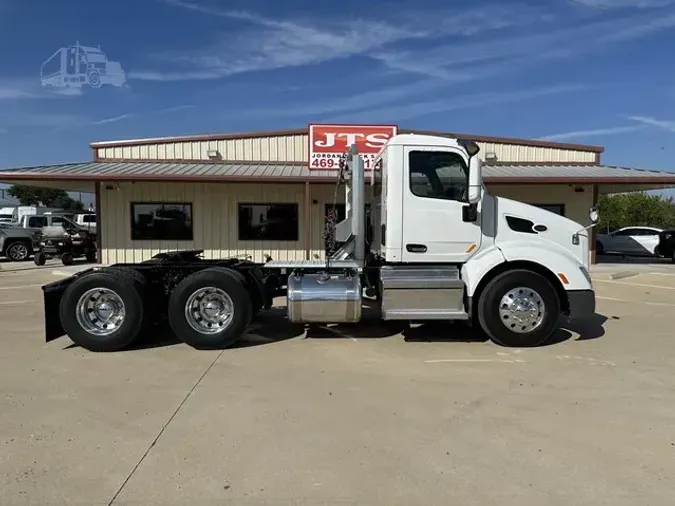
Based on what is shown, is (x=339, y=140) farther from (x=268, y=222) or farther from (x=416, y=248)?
(x=416, y=248)

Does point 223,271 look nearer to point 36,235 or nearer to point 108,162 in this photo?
point 108,162

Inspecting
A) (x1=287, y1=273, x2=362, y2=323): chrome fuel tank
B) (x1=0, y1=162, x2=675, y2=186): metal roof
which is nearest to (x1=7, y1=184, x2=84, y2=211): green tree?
(x1=0, y1=162, x2=675, y2=186): metal roof

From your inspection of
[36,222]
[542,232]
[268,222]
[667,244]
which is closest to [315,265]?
[542,232]

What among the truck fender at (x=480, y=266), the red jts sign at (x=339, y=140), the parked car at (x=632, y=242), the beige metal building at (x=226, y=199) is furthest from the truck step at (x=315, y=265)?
the parked car at (x=632, y=242)

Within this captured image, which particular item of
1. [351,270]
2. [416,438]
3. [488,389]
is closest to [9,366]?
[351,270]

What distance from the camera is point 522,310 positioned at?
22.5ft

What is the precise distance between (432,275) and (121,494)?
188 inches

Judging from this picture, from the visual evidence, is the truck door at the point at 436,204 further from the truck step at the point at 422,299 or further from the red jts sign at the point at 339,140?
the red jts sign at the point at 339,140

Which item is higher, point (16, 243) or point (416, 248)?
point (416, 248)

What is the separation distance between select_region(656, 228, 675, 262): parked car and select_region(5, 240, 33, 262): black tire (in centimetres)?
2649

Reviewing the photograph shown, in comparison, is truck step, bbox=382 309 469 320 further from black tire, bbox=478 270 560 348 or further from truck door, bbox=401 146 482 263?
truck door, bbox=401 146 482 263

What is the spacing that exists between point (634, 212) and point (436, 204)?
3670 cm

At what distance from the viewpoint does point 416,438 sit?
4.08 meters

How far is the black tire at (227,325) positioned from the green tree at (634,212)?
118ft
